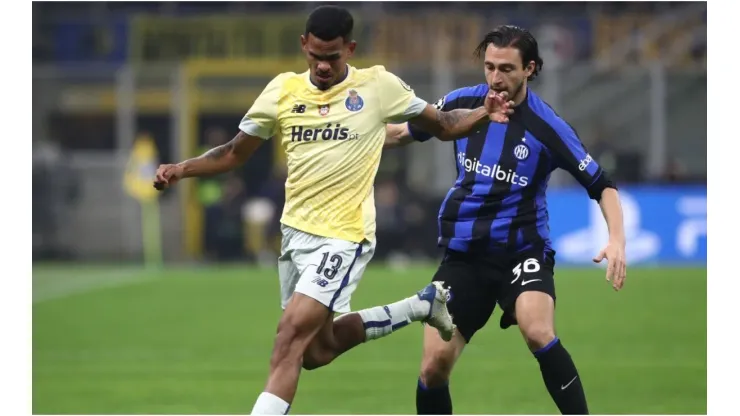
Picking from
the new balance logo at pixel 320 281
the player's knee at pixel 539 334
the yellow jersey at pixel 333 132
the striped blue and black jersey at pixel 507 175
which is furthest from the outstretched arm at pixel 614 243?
the new balance logo at pixel 320 281

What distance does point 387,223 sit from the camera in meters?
26.4

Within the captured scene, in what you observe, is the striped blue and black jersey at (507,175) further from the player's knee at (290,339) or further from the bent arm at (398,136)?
the player's knee at (290,339)

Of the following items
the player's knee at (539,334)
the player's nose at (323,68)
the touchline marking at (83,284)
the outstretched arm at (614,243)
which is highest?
the player's nose at (323,68)

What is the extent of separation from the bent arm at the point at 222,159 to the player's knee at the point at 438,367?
5.64 feet

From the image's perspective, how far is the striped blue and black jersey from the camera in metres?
8.05

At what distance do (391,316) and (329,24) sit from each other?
192 centimetres

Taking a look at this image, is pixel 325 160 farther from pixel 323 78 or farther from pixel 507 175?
pixel 507 175

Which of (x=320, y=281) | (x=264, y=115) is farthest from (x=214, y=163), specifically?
(x=320, y=281)

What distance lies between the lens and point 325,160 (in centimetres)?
755

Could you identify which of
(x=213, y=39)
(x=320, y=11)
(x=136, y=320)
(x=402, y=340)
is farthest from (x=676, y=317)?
(x=213, y=39)

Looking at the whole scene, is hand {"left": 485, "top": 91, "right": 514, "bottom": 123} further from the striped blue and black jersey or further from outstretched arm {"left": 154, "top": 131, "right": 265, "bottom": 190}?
outstretched arm {"left": 154, "top": 131, "right": 265, "bottom": 190}

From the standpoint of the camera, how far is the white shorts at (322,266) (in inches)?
293

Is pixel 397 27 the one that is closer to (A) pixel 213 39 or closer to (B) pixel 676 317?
(A) pixel 213 39
